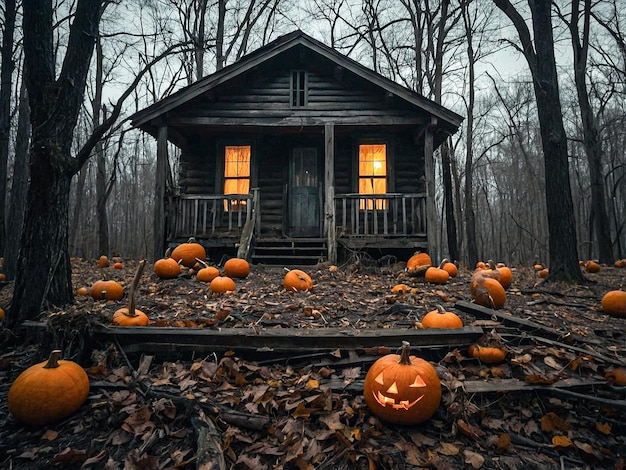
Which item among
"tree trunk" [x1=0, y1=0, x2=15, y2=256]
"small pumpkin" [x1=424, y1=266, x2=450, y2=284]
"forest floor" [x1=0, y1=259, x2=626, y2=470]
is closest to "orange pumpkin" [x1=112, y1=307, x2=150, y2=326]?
"forest floor" [x1=0, y1=259, x2=626, y2=470]

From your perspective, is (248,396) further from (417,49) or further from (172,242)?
(417,49)

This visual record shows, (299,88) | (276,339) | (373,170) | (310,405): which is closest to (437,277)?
(276,339)

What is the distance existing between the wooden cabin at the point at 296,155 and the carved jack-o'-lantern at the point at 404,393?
5.70 metres

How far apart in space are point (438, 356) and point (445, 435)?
762 millimetres

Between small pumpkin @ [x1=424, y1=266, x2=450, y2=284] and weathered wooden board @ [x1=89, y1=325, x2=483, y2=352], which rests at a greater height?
small pumpkin @ [x1=424, y1=266, x2=450, y2=284]

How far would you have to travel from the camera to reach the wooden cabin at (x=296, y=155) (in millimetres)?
8492

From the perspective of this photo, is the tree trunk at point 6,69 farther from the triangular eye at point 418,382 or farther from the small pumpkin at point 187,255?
the triangular eye at point 418,382

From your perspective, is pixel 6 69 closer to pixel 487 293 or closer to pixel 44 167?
pixel 44 167

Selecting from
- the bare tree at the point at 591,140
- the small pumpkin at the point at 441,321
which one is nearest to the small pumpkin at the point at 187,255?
the small pumpkin at the point at 441,321

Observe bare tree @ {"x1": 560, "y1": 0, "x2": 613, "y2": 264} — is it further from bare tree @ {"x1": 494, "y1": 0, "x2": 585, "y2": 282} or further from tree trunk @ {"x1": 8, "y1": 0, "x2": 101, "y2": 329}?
tree trunk @ {"x1": 8, "y1": 0, "x2": 101, "y2": 329}

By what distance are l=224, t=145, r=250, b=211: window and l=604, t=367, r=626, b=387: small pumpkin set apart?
920 cm

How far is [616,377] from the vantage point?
2.29 metres

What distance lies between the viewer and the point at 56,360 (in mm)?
2172

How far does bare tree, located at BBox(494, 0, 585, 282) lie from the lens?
18.9ft
